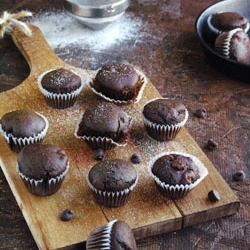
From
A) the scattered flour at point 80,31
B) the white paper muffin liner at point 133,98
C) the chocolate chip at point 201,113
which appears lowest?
the scattered flour at point 80,31

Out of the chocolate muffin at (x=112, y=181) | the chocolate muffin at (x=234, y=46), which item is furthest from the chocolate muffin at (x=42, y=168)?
the chocolate muffin at (x=234, y=46)

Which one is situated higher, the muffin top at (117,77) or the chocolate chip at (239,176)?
the muffin top at (117,77)

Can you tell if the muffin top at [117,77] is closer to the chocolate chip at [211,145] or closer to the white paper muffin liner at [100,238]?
the chocolate chip at [211,145]

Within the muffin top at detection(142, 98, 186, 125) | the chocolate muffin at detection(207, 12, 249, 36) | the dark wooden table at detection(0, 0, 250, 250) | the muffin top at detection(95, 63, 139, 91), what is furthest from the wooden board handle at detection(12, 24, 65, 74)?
the chocolate muffin at detection(207, 12, 249, 36)

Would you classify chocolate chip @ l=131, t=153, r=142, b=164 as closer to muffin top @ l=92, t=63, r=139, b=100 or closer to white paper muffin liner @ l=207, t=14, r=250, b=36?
muffin top @ l=92, t=63, r=139, b=100

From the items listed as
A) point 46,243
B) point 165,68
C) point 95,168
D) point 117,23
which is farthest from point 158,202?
point 117,23

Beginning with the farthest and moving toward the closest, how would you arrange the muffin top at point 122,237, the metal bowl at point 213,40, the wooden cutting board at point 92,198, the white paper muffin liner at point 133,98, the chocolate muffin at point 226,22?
1. the chocolate muffin at point 226,22
2. the metal bowl at point 213,40
3. the white paper muffin liner at point 133,98
4. the wooden cutting board at point 92,198
5. the muffin top at point 122,237
